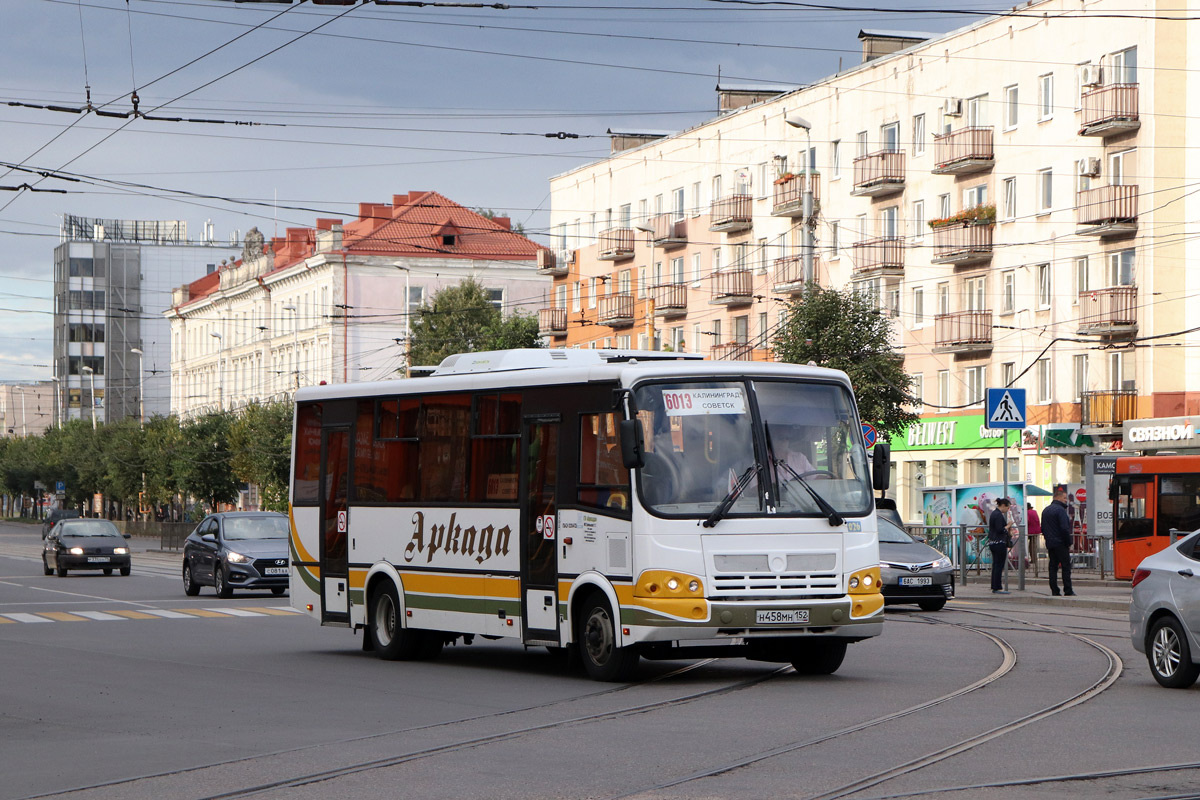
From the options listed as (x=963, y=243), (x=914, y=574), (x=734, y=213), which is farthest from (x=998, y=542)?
(x=734, y=213)

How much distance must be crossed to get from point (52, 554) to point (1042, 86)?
30826 millimetres

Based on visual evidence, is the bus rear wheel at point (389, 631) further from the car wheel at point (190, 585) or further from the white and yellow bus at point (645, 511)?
the car wheel at point (190, 585)

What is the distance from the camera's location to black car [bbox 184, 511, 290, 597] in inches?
1315

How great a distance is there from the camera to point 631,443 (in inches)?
593

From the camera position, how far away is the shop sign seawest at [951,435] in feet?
185

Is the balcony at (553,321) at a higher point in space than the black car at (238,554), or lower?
higher

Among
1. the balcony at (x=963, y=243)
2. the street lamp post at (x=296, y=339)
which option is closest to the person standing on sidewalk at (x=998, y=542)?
the balcony at (x=963, y=243)

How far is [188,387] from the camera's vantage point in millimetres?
126250

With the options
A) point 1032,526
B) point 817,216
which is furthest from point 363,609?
point 817,216

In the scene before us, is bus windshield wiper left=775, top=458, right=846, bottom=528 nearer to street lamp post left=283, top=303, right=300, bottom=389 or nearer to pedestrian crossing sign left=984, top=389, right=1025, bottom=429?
pedestrian crossing sign left=984, top=389, right=1025, bottom=429

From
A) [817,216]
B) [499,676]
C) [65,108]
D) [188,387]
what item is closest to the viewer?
[499,676]

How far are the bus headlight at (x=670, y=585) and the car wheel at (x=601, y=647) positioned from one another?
615 millimetres

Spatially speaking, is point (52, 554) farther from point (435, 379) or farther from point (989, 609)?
point (435, 379)

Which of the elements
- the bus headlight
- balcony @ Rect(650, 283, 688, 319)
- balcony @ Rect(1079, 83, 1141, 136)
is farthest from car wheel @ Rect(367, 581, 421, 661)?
balcony @ Rect(650, 283, 688, 319)
